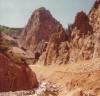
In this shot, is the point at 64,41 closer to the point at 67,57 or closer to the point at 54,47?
the point at 54,47

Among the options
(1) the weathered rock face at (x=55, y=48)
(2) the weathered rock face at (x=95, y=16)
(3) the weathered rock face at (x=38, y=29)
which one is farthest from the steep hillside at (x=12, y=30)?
(2) the weathered rock face at (x=95, y=16)

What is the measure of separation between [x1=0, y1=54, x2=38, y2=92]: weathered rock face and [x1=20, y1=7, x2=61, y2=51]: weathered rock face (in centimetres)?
6680

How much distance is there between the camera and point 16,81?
20.1 m

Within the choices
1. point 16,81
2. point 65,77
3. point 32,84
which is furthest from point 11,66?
point 65,77

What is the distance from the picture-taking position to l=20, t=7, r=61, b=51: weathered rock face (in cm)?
9153

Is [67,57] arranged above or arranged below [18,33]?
below

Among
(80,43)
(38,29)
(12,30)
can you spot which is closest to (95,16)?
(80,43)

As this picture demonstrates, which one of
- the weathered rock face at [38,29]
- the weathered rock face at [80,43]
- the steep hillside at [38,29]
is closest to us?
the weathered rock face at [80,43]

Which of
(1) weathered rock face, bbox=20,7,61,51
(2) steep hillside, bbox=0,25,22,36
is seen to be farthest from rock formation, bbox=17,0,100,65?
(2) steep hillside, bbox=0,25,22,36

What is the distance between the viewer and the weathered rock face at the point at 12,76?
1892cm

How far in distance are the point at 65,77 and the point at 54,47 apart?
1603 cm

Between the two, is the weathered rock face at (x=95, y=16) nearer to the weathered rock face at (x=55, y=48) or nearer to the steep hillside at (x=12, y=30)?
the weathered rock face at (x=55, y=48)

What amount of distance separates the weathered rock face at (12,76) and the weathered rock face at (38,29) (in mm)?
66802

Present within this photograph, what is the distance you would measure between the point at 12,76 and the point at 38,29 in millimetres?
74910
